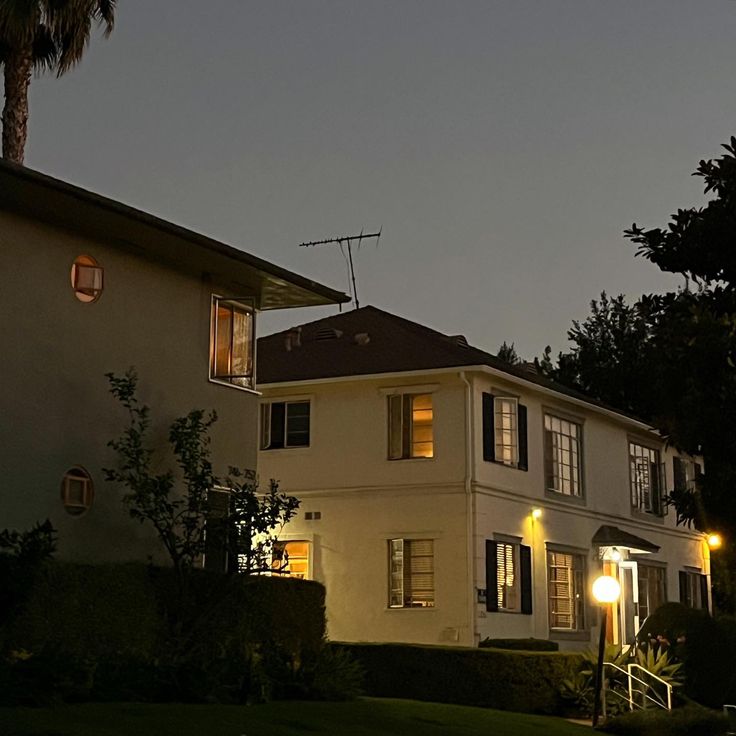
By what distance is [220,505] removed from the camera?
22141 mm

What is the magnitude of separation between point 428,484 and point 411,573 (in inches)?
76.5

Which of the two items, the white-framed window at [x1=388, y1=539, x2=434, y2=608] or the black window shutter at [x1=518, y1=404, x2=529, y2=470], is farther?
the black window shutter at [x1=518, y1=404, x2=529, y2=470]

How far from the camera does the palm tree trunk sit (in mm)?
28859

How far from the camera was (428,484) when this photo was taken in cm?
3012

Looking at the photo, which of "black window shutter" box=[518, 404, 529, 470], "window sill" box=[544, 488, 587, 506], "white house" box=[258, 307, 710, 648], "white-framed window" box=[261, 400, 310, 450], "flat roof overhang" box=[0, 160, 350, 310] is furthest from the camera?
"window sill" box=[544, 488, 587, 506]

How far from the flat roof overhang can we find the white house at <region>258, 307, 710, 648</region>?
6.41 meters

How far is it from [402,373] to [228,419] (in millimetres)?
7991

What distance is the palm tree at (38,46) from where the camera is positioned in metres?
28.5

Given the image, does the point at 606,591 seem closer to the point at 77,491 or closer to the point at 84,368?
the point at 77,491

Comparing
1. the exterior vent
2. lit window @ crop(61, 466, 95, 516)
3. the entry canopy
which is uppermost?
the exterior vent

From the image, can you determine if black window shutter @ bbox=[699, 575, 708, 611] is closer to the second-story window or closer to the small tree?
the second-story window

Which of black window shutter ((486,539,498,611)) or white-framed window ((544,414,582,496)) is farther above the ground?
white-framed window ((544,414,582,496))

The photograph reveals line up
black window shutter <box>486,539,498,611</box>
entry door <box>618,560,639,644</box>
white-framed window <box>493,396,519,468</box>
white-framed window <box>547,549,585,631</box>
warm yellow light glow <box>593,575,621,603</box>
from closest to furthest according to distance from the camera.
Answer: warm yellow light glow <box>593,575,621,603</box>
black window shutter <box>486,539,498,611</box>
white-framed window <box>493,396,519,468</box>
white-framed window <box>547,549,585,631</box>
entry door <box>618,560,639,644</box>

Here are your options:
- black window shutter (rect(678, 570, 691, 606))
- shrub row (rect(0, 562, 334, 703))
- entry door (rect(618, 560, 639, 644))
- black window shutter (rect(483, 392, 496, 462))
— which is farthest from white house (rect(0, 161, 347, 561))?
Result: black window shutter (rect(678, 570, 691, 606))
